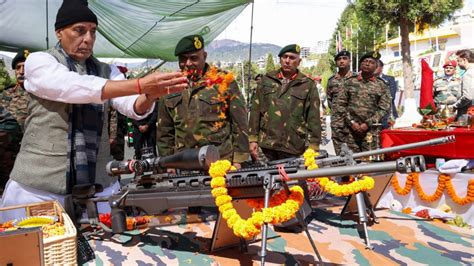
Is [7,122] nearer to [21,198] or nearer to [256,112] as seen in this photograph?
[256,112]

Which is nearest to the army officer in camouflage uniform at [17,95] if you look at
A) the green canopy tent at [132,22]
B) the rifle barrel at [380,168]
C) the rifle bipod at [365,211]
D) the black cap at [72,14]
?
the green canopy tent at [132,22]

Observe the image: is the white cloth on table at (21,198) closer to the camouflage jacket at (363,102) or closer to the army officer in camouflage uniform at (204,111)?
the army officer in camouflage uniform at (204,111)

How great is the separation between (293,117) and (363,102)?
4.51 ft

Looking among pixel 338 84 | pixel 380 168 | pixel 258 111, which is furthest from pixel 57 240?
pixel 338 84

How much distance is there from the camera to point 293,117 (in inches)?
161

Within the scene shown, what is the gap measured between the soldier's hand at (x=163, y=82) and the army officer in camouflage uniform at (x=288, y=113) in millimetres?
2709

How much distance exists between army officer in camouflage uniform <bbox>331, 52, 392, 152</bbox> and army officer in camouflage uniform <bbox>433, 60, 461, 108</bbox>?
810 mm

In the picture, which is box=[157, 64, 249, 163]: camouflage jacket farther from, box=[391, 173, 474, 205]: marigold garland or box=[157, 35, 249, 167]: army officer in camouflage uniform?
box=[391, 173, 474, 205]: marigold garland

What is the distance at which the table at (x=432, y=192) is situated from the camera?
147 inches

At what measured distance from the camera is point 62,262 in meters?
1.73

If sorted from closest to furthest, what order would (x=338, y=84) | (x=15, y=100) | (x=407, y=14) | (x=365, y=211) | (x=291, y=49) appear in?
1. (x=365, y=211)
2. (x=291, y=49)
3. (x=15, y=100)
4. (x=338, y=84)
5. (x=407, y=14)

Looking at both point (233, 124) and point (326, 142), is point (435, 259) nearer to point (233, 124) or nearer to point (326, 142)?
point (233, 124)

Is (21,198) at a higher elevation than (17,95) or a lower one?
lower

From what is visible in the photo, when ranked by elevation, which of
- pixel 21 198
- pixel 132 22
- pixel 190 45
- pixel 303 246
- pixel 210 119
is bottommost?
pixel 303 246
